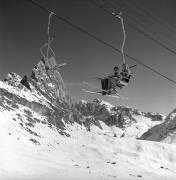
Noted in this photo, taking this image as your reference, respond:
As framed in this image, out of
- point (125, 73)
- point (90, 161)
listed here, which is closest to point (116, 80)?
point (125, 73)

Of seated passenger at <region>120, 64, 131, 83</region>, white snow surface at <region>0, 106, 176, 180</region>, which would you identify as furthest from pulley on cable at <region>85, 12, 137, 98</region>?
white snow surface at <region>0, 106, 176, 180</region>

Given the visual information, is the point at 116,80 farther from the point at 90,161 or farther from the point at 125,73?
the point at 90,161

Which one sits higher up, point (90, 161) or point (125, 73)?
point (90, 161)

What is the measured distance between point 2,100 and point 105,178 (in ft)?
462

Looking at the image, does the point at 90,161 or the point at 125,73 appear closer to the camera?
the point at 125,73

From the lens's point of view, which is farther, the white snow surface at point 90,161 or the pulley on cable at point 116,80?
the white snow surface at point 90,161

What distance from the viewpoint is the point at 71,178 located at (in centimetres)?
5053

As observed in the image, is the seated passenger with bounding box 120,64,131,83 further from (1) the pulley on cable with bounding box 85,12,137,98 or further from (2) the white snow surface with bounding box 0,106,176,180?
(2) the white snow surface with bounding box 0,106,176,180

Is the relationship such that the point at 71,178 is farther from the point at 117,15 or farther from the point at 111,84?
the point at 117,15

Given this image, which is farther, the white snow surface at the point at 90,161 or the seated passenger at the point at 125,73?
the white snow surface at the point at 90,161

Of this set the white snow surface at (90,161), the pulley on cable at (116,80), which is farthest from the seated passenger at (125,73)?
the white snow surface at (90,161)

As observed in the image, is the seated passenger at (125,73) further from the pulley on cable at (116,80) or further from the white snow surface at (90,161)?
the white snow surface at (90,161)

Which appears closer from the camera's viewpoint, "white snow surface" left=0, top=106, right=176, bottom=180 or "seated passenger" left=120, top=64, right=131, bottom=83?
"seated passenger" left=120, top=64, right=131, bottom=83

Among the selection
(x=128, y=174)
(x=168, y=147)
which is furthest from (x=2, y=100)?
(x=128, y=174)
